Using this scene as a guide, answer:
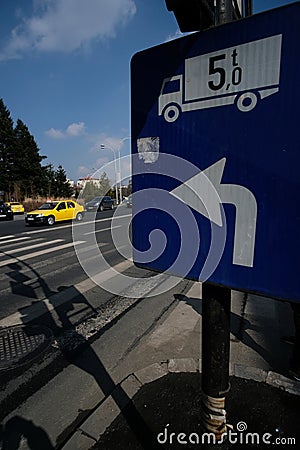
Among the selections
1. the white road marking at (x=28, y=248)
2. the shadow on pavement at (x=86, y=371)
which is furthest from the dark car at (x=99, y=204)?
the shadow on pavement at (x=86, y=371)

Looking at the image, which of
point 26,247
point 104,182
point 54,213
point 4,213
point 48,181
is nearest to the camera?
point 26,247

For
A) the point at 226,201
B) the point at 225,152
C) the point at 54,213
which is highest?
the point at 225,152

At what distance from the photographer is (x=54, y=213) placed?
59.5 feet

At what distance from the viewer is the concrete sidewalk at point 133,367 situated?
2307 millimetres

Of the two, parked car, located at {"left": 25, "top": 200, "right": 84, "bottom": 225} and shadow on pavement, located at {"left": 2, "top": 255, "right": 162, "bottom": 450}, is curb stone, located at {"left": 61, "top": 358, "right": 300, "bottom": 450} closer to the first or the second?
shadow on pavement, located at {"left": 2, "top": 255, "right": 162, "bottom": 450}

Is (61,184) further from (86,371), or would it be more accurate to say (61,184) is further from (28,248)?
(86,371)

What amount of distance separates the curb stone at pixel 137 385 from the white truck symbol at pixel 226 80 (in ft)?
7.62

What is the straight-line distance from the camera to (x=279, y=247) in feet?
3.14

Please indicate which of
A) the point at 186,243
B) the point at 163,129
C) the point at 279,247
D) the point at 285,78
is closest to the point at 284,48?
the point at 285,78

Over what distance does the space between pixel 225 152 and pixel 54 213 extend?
18.3 metres

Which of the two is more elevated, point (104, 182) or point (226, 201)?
point (104, 182)

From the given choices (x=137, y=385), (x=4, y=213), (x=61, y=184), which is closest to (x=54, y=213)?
(x=4, y=213)

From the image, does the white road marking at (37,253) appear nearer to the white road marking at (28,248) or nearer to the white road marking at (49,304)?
the white road marking at (28,248)

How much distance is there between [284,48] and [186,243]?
0.76 meters
